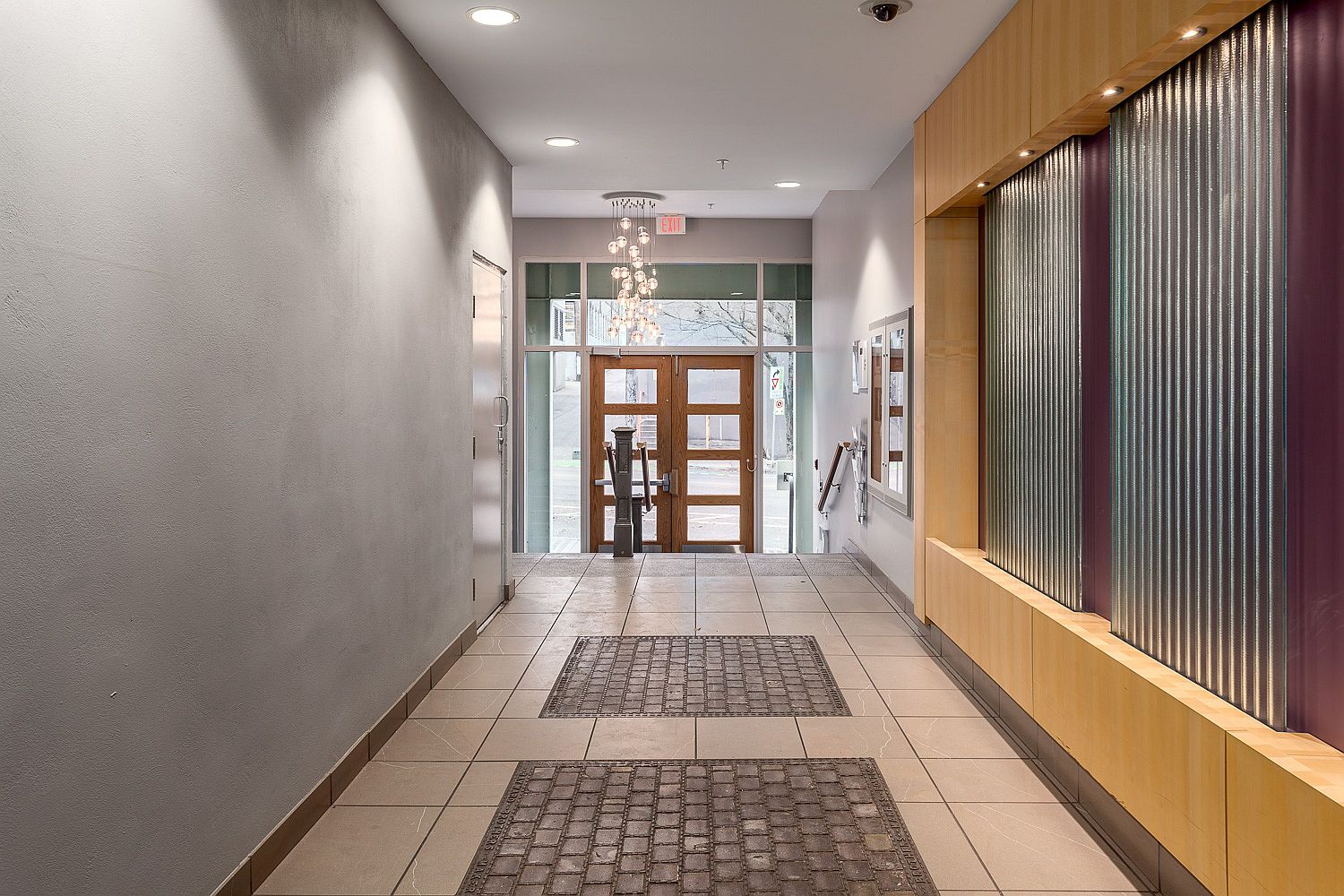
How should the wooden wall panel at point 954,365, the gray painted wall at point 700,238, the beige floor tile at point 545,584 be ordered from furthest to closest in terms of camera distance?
1. the gray painted wall at point 700,238
2. the beige floor tile at point 545,584
3. the wooden wall panel at point 954,365

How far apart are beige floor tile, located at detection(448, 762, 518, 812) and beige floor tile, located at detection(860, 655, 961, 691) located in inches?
68.2

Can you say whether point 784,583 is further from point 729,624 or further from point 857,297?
point 857,297

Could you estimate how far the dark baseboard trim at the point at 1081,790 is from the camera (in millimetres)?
2404

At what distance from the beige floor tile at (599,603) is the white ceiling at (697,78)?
2662 millimetres

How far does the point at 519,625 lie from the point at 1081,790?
3155mm

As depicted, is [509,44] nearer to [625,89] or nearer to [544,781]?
[625,89]

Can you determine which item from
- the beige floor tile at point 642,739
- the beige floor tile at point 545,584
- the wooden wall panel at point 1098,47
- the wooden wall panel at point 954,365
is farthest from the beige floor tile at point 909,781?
the beige floor tile at point 545,584

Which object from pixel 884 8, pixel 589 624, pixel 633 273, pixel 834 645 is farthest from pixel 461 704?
pixel 633 273

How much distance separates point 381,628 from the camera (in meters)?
3.47

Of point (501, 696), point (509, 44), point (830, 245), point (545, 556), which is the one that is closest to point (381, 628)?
point (501, 696)

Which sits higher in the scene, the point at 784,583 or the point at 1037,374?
the point at 1037,374

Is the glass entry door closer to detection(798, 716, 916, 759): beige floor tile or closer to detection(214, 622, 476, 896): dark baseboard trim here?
detection(214, 622, 476, 896): dark baseboard trim

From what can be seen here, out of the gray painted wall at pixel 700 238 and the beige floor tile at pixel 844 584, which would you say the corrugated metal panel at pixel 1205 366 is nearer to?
the beige floor tile at pixel 844 584

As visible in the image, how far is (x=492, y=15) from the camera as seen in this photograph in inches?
135
